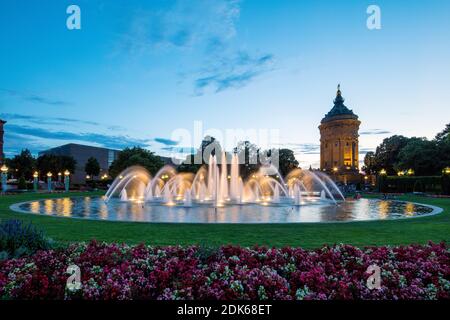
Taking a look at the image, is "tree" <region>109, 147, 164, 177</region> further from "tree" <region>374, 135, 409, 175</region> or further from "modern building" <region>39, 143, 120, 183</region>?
"tree" <region>374, 135, 409, 175</region>

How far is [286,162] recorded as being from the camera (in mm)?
84812

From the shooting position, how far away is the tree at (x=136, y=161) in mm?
61550

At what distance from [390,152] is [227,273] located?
333ft

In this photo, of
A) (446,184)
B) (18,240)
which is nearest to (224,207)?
(18,240)

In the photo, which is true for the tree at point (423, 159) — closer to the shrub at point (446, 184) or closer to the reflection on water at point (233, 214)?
the shrub at point (446, 184)

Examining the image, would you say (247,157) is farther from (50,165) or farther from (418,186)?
(50,165)

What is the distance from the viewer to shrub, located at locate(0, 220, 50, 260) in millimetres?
6939

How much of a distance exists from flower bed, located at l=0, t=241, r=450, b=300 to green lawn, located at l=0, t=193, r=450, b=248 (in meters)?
2.40

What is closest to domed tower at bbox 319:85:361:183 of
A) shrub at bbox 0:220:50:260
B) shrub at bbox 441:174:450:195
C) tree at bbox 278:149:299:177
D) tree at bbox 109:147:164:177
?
tree at bbox 278:149:299:177

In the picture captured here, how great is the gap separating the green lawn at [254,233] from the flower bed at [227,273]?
240 centimetres

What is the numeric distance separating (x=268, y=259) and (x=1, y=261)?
5360 millimetres

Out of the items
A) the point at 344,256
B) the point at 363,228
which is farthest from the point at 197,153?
the point at 344,256
